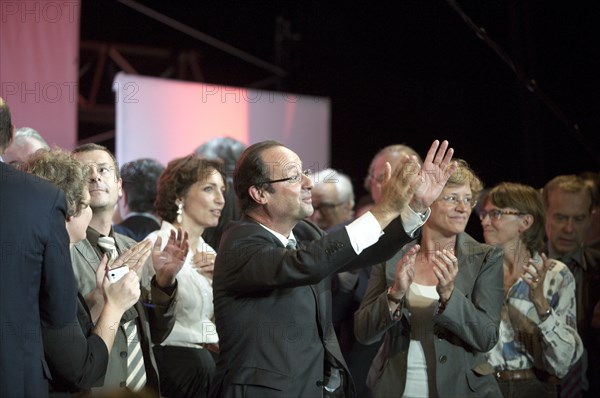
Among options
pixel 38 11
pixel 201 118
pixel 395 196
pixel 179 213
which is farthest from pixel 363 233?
pixel 201 118

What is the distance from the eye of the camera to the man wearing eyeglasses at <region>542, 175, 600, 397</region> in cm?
468

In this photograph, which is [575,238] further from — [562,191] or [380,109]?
[380,109]

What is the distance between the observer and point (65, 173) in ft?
9.62

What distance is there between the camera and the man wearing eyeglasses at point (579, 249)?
184 inches

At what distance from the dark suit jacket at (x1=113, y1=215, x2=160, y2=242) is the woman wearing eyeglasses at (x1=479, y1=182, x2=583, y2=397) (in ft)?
5.72

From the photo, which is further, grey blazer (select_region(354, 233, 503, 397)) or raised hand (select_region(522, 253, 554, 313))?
raised hand (select_region(522, 253, 554, 313))

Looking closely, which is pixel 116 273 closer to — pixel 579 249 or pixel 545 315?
pixel 545 315

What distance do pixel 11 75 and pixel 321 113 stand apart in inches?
112

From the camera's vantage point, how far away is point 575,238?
4.81 m

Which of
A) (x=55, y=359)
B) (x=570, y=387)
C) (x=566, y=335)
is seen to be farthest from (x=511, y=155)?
(x=55, y=359)

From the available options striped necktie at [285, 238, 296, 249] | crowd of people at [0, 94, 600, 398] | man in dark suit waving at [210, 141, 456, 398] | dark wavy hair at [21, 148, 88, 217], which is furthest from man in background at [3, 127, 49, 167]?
striped necktie at [285, 238, 296, 249]

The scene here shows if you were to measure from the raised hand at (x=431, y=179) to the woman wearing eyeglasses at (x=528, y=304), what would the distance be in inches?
44.4

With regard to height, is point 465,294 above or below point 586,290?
above

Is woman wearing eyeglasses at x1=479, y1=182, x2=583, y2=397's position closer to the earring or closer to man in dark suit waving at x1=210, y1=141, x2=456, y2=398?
man in dark suit waving at x1=210, y1=141, x2=456, y2=398
